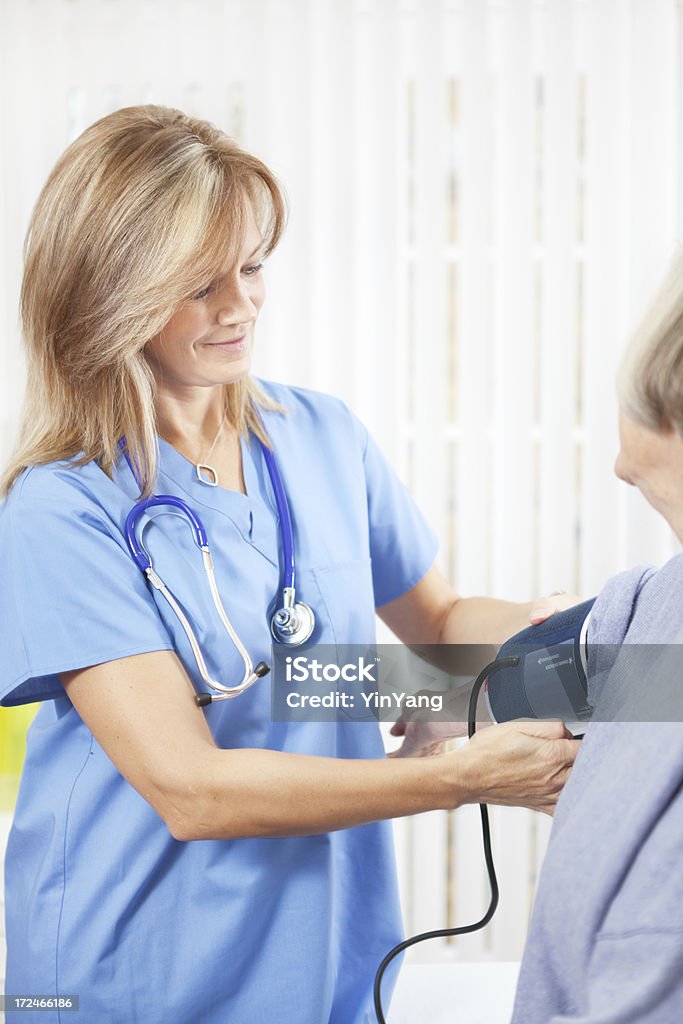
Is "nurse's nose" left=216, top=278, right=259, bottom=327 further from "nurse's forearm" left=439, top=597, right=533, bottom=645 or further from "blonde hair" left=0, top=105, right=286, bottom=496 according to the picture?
"nurse's forearm" left=439, top=597, right=533, bottom=645

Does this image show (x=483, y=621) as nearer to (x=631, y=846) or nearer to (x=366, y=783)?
(x=366, y=783)

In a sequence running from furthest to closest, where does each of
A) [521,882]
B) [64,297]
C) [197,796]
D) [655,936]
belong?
→ [521,882] < [64,297] < [197,796] < [655,936]

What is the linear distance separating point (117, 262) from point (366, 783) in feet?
1.82

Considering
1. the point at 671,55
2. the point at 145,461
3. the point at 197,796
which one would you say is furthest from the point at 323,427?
the point at 671,55

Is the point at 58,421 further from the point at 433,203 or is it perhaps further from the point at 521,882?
the point at 521,882

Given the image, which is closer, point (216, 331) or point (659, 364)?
point (659, 364)

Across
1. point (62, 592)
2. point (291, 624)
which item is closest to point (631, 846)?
point (291, 624)

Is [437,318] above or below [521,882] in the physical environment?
above

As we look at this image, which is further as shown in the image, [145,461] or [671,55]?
[671,55]

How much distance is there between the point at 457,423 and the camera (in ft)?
6.47

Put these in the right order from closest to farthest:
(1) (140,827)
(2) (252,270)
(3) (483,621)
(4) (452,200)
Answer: (1) (140,827) → (2) (252,270) → (3) (483,621) → (4) (452,200)

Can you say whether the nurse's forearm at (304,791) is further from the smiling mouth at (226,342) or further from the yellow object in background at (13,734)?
the yellow object in background at (13,734)

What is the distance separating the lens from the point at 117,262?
38.4 inches

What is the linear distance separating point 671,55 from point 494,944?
5.99 ft
